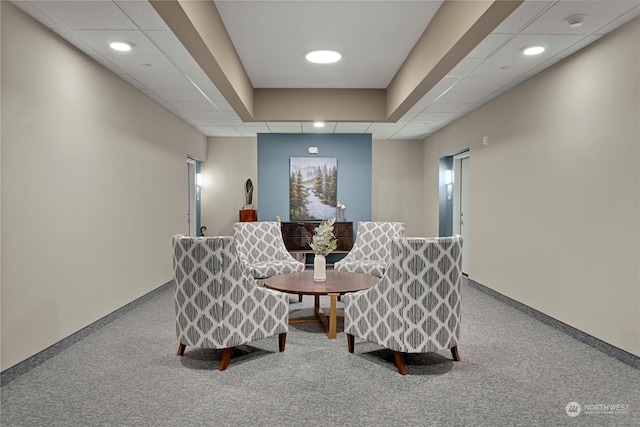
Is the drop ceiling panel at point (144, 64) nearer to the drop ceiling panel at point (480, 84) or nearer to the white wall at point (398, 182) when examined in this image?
the drop ceiling panel at point (480, 84)

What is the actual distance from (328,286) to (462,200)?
14.0ft

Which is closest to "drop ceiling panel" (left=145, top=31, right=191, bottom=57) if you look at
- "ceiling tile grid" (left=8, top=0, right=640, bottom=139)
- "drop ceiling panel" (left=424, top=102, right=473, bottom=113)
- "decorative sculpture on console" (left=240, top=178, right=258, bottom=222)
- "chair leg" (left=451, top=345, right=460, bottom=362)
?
"ceiling tile grid" (left=8, top=0, right=640, bottom=139)

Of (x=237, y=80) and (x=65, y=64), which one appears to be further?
(x=237, y=80)

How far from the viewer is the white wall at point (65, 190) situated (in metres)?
2.99

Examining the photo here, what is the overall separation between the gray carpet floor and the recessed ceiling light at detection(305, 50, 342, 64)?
10.3 ft

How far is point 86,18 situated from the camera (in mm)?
3117

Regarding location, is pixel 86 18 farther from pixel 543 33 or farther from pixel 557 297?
pixel 557 297

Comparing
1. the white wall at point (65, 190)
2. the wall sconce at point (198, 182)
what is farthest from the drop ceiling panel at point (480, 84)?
the wall sconce at point (198, 182)

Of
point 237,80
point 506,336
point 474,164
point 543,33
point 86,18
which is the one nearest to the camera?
point 86,18

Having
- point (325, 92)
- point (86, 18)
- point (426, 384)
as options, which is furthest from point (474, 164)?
point (86, 18)

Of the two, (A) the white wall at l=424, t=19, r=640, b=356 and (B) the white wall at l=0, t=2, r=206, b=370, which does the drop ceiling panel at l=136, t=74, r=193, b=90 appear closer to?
(B) the white wall at l=0, t=2, r=206, b=370

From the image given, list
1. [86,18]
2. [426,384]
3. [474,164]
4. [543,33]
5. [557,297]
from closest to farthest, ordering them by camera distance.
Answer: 1. [426,384]
2. [86,18]
3. [543,33]
4. [557,297]
5. [474,164]

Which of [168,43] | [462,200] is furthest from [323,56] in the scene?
[462,200]

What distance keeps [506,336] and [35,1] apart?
4.78 meters
